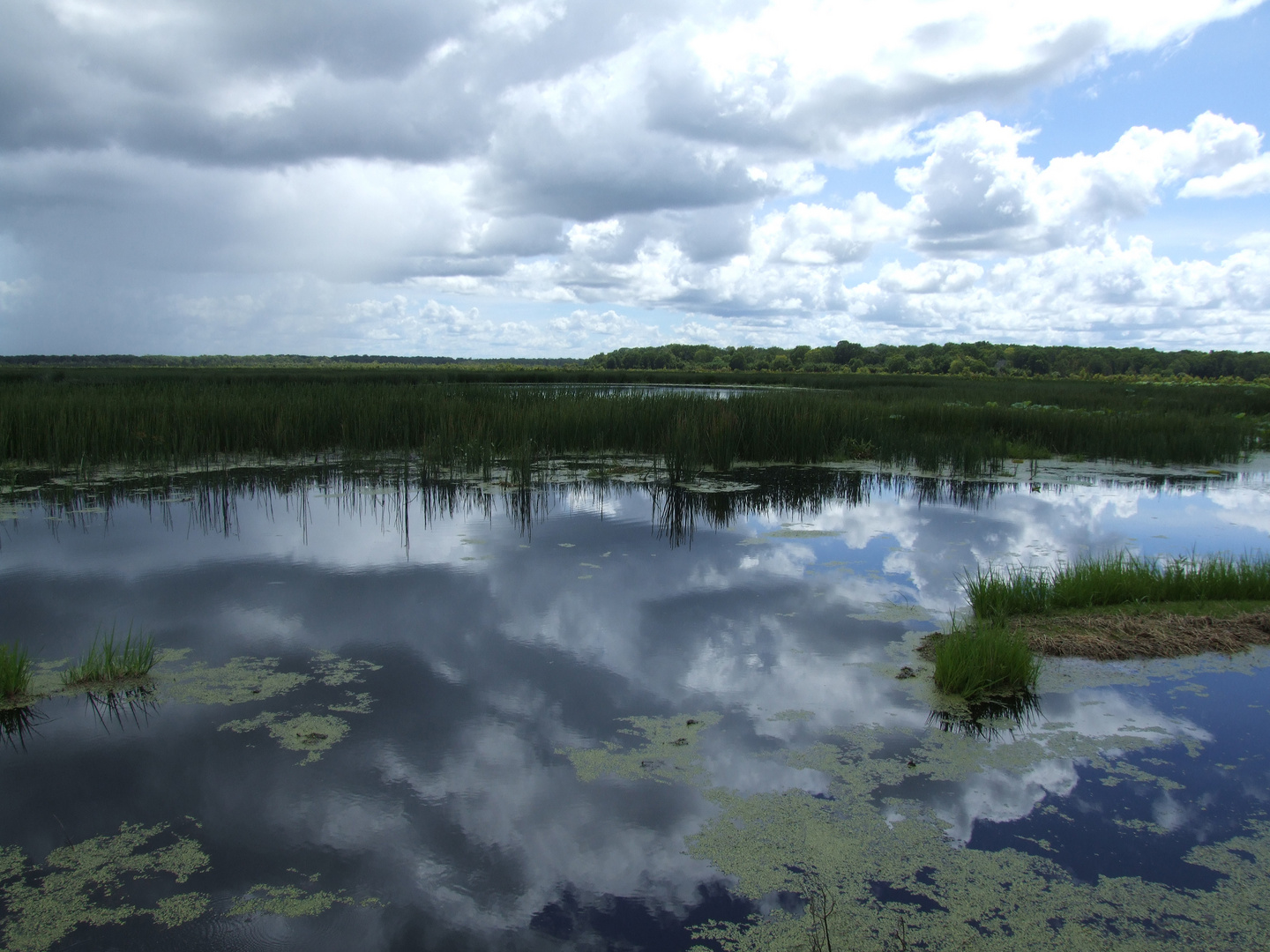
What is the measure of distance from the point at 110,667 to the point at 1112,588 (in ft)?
19.5

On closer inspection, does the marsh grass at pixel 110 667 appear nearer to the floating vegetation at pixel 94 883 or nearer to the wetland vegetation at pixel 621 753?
the wetland vegetation at pixel 621 753

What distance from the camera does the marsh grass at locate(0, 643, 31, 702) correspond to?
3.44 m

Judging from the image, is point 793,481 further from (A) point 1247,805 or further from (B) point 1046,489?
(A) point 1247,805

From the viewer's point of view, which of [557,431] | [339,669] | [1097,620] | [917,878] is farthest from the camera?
[557,431]

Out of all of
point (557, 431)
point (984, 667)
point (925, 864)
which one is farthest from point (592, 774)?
point (557, 431)

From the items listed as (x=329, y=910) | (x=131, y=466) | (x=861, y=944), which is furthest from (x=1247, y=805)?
(x=131, y=466)

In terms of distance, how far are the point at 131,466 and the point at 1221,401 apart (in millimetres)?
25262

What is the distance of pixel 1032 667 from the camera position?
384cm

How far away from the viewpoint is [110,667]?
3.71 m

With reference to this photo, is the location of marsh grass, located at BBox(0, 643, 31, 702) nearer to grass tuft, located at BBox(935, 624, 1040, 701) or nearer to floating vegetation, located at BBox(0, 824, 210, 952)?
floating vegetation, located at BBox(0, 824, 210, 952)

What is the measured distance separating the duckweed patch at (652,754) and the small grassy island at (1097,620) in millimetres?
1407

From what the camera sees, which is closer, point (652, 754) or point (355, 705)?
point (652, 754)

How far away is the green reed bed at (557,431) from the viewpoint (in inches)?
404

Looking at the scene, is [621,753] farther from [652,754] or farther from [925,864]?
[925,864]
